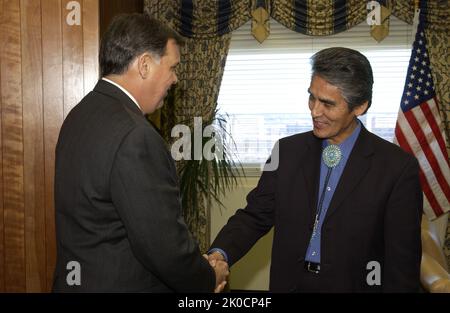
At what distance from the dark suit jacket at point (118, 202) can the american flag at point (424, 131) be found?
3.20m

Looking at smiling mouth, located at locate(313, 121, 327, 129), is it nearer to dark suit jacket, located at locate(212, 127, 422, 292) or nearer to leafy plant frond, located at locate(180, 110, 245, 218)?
dark suit jacket, located at locate(212, 127, 422, 292)

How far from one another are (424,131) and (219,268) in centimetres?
299

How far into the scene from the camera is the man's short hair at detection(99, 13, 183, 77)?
1.57 metres

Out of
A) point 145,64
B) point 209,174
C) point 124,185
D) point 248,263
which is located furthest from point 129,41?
point 248,263

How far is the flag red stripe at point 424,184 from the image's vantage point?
4.30 m

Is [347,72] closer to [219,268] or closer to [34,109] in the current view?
[219,268]

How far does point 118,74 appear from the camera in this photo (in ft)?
5.24

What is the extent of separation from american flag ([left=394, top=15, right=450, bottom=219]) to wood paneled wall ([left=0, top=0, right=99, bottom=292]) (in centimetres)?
270

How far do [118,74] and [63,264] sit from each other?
0.60 m

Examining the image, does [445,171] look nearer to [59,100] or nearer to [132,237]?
[59,100]

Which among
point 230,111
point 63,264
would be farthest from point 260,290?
point 63,264

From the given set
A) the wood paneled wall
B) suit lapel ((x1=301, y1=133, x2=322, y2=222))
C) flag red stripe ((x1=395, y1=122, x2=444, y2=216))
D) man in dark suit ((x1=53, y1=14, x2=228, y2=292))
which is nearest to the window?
flag red stripe ((x1=395, y1=122, x2=444, y2=216))

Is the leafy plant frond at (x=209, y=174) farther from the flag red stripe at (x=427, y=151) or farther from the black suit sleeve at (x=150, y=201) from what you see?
the black suit sleeve at (x=150, y=201)

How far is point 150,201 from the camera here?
56.5 inches
